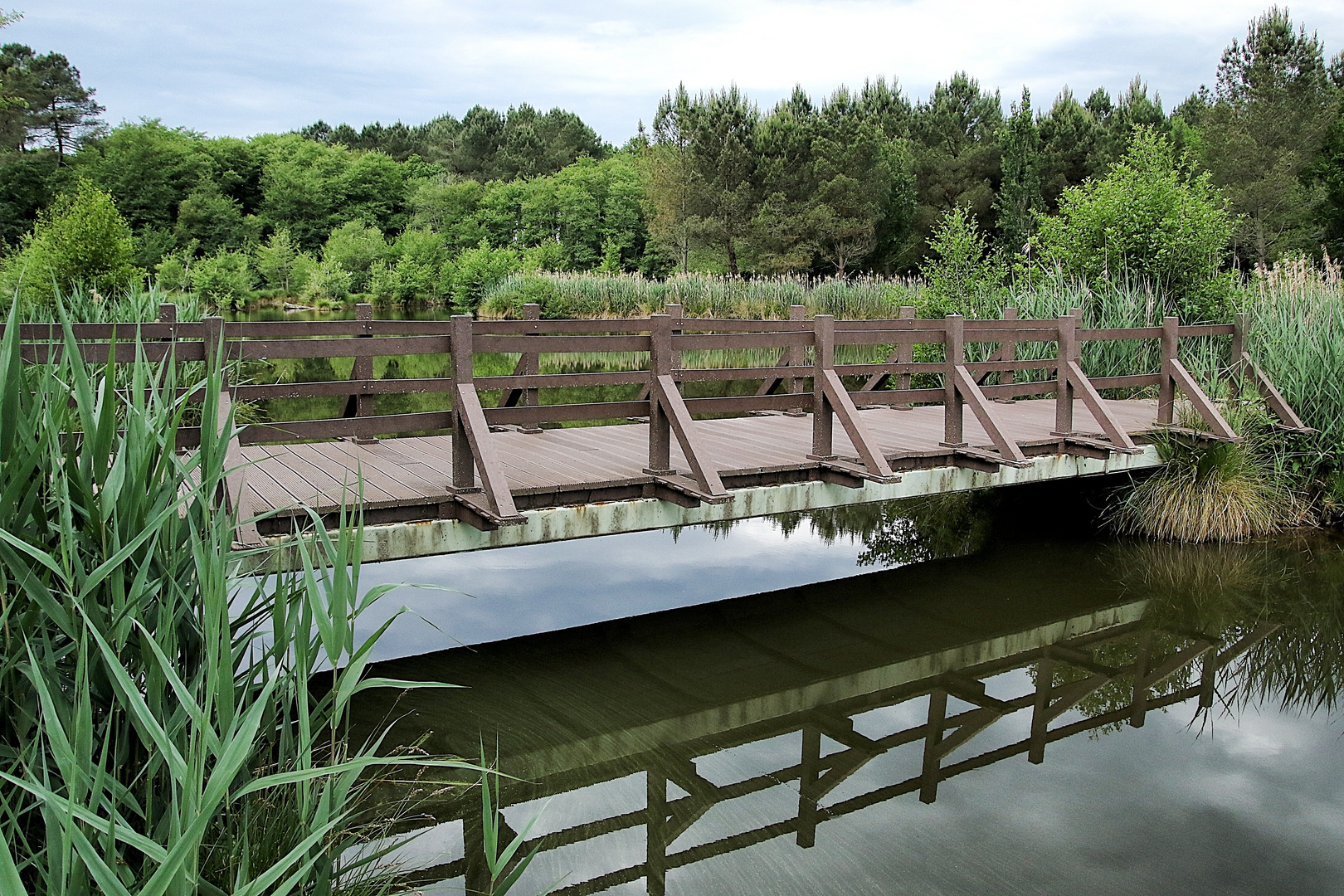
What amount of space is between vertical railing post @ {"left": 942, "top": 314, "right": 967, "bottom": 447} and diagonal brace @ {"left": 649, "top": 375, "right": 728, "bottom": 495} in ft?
7.15

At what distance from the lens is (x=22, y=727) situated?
2547 mm

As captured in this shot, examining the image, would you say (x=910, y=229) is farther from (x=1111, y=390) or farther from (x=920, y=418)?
(x=920, y=418)

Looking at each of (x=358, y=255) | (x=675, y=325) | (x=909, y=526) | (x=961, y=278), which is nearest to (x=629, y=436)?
(x=675, y=325)

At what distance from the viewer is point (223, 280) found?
1729 inches

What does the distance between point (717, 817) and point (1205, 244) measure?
10667 millimetres

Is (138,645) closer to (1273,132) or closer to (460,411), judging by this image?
(460,411)

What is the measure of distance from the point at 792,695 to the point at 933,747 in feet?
2.91

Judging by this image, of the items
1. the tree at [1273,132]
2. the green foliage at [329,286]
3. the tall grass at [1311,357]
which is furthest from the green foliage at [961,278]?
the green foliage at [329,286]

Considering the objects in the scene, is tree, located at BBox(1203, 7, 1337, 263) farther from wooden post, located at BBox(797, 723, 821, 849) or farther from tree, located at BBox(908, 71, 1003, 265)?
wooden post, located at BBox(797, 723, 821, 849)

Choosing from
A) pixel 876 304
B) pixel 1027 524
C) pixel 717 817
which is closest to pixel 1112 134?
pixel 876 304

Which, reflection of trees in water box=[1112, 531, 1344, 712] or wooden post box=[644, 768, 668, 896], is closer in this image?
wooden post box=[644, 768, 668, 896]

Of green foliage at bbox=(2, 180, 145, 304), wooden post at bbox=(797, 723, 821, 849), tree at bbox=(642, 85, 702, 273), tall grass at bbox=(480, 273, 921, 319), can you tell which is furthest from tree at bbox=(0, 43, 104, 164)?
wooden post at bbox=(797, 723, 821, 849)

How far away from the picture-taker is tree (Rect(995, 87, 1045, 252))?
115 feet

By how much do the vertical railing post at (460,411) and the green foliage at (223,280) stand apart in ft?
128
